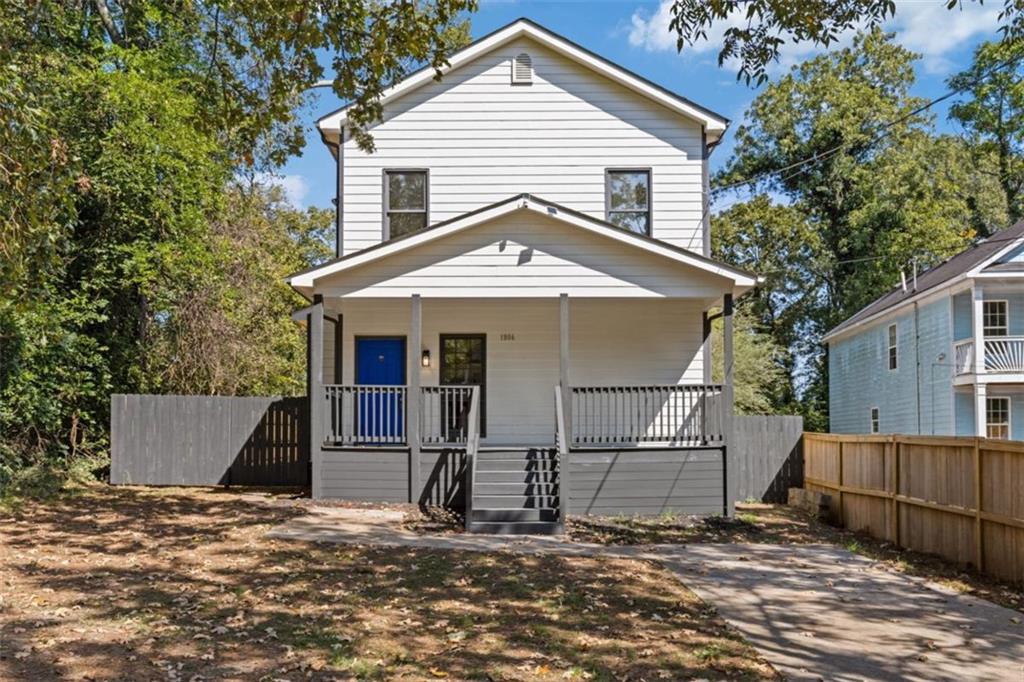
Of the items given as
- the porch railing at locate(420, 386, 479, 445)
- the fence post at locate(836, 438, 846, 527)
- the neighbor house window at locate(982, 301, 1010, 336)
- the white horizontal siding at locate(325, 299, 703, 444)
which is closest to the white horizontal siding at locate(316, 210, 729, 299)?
the porch railing at locate(420, 386, 479, 445)

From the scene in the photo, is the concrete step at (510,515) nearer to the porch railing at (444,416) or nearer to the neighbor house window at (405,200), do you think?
the porch railing at (444,416)

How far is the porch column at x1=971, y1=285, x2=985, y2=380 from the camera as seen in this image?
1941 centimetres

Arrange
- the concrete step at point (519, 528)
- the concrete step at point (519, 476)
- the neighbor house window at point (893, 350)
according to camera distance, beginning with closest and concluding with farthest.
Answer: the concrete step at point (519, 528) < the concrete step at point (519, 476) < the neighbor house window at point (893, 350)

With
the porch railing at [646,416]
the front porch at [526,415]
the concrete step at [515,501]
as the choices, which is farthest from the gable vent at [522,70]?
the concrete step at [515,501]

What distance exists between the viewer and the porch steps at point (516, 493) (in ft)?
35.1

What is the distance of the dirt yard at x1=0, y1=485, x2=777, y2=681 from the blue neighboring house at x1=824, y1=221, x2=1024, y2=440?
1543 centimetres

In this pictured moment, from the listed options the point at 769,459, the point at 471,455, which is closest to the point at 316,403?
the point at 471,455

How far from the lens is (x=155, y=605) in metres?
6.07

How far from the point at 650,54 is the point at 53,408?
12.9m

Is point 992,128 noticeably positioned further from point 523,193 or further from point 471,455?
point 471,455

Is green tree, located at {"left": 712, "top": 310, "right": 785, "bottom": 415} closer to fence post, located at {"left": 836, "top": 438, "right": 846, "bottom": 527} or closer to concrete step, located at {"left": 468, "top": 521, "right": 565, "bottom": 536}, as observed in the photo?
fence post, located at {"left": 836, "top": 438, "right": 846, "bottom": 527}

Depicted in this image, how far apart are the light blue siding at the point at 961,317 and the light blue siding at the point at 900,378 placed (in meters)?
0.22

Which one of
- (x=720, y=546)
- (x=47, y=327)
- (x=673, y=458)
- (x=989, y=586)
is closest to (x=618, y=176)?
(x=673, y=458)

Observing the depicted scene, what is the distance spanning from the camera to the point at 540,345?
1484 centimetres
